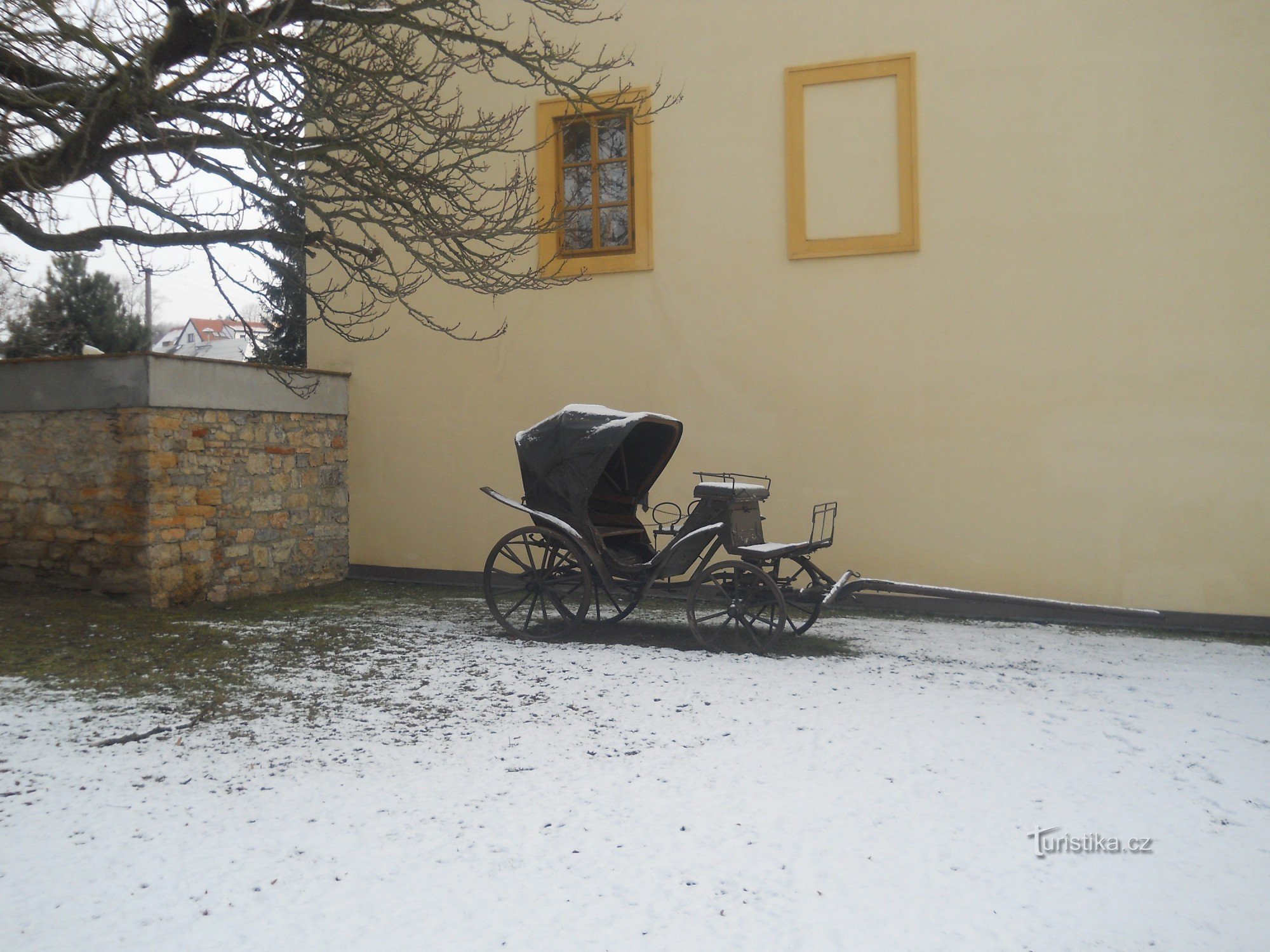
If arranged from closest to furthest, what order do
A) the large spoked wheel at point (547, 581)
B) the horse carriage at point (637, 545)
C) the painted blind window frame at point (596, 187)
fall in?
the horse carriage at point (637, 545) → the large spoked wheel at point (547, 581) → the painted blind window frame at point (596, 187)

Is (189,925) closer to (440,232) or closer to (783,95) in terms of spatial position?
(440,232)

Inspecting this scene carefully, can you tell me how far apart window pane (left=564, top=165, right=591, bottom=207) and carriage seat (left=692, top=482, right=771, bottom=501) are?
381cm

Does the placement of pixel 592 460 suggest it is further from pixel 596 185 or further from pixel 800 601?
pixel 596 185

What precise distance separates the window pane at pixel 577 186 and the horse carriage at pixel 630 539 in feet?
10.4

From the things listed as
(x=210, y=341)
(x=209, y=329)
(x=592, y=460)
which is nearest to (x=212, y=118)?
(x=592, y=460)

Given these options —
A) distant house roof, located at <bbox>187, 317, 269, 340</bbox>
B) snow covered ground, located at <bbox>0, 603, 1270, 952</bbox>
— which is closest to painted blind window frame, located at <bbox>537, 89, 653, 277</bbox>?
snow covered ground, located at <bbox>0, 603, 1270, 952</bbox>

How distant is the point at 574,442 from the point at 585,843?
3.44 metres

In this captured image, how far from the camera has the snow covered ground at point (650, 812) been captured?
9.15 ft

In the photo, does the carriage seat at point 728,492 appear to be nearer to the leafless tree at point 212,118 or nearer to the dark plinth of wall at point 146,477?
the leafless tree at point 212,118

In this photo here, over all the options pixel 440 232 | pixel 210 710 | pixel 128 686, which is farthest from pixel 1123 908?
pixel 128 686

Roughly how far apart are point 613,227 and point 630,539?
3.43 meters

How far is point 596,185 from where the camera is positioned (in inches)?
347
